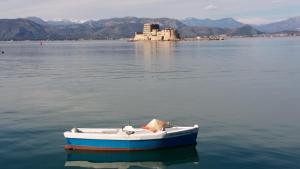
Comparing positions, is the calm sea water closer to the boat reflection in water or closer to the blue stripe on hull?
the boat reflection in water

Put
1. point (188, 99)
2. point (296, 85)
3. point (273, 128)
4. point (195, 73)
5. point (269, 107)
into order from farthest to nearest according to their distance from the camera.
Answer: point (195, 73) < point (296, 85) < point (188, 99) < point (269, 107) < point (273, 128)

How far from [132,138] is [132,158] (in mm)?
1397

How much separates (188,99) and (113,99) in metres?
9.20

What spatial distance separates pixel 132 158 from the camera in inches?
1145

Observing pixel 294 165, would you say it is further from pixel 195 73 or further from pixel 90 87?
pixel 195 73

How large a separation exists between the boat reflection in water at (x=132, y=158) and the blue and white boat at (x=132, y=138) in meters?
0.39

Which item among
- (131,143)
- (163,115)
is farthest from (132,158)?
(163,115)

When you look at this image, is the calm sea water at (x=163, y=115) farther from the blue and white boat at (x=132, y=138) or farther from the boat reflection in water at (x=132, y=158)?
the blue and white boat at (x=132, y=138)

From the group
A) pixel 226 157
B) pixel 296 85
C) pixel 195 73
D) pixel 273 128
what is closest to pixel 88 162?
pixel 226 157

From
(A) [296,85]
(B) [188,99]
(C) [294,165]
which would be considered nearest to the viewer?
(C) [294,165]

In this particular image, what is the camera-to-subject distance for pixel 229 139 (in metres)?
32.9

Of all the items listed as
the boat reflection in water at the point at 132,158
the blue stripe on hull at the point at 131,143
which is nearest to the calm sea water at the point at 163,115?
the boat reflection in water at the point at 132,158

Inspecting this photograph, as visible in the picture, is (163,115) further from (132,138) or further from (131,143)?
(132,138)

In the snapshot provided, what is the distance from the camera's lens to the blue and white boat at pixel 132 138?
2964 centimetres
